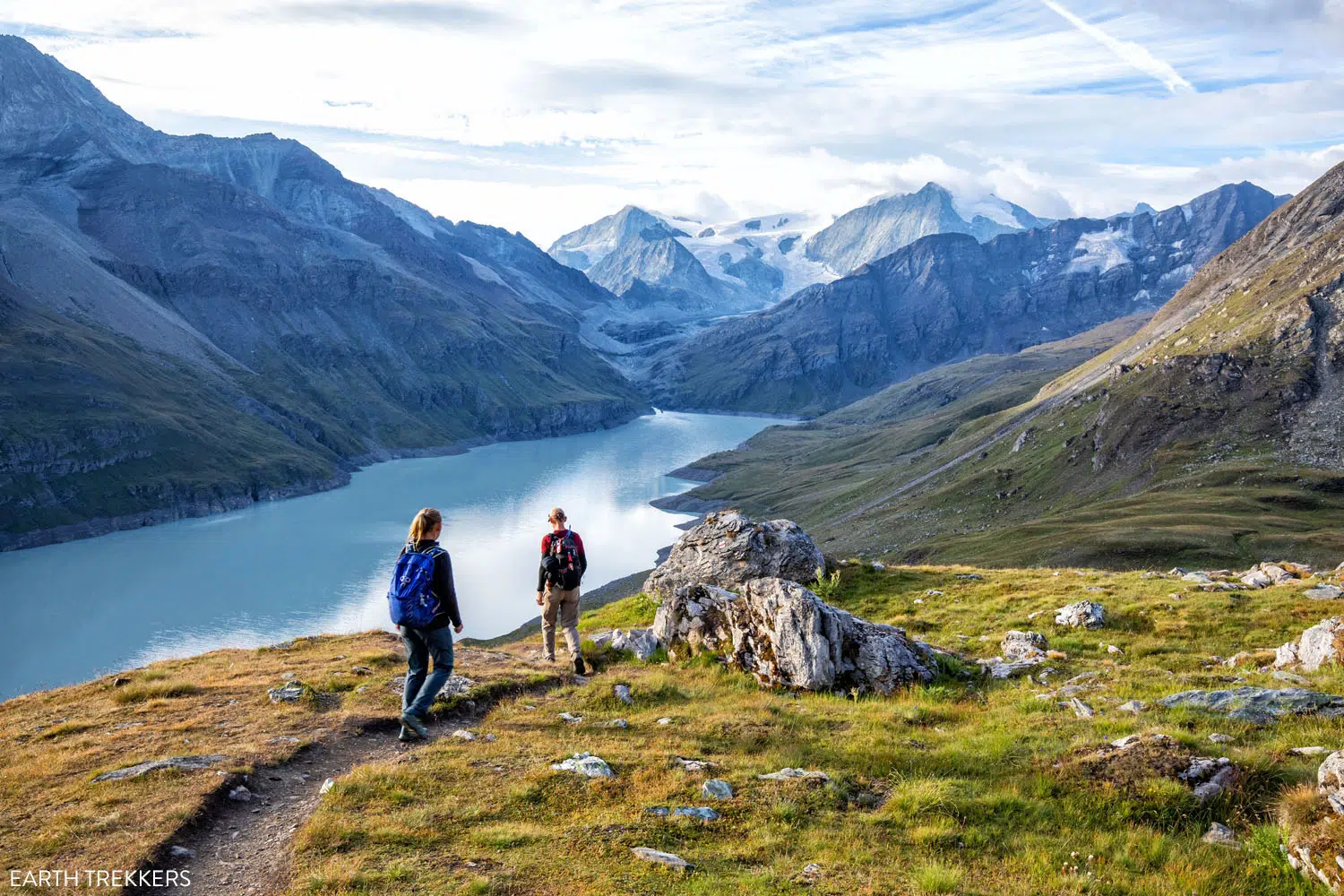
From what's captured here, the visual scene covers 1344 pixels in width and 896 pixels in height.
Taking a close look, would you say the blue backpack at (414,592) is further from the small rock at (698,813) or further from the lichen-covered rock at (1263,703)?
the lichen-covered rock at (1263,703)

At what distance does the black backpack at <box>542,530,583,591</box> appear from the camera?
2222 centimetres

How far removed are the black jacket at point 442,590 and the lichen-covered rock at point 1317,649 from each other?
1879 cm

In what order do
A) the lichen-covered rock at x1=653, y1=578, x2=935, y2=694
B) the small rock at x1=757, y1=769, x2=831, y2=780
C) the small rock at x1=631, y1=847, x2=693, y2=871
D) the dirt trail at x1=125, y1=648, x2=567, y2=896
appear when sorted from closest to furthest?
1. the small rock at x1=631, y1=847, x2=693, y2=871
2. the dirt trail at x1=125, y1=648, x2=567, y2=896
3. the small rock at x1=757, y1=769, x2=831, y2=780
4. the lichen-covered rock at x1=653, y1=578, x2=935, y2=694

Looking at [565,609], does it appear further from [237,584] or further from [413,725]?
[237,584]

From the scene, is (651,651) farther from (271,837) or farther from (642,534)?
(642,534)

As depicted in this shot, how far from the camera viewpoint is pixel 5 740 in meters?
18.1

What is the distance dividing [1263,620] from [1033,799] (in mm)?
14824

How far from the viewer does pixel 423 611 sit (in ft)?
54.9

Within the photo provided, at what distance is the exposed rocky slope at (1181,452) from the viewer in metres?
68.9

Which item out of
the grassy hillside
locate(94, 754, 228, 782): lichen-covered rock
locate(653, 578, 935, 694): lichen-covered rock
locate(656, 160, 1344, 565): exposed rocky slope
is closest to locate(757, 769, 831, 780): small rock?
the grassy hillside

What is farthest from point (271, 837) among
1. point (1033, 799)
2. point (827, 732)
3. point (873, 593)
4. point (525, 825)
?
point (873, 593)

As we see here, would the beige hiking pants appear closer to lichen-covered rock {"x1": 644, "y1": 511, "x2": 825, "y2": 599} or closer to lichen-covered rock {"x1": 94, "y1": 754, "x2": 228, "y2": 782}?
lichen-covered rock {"x1": 644, "y1": 511, "x2": 825, "y2": 599}

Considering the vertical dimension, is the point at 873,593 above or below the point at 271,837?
below

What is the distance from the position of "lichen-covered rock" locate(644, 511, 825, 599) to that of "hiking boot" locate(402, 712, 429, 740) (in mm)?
13969
